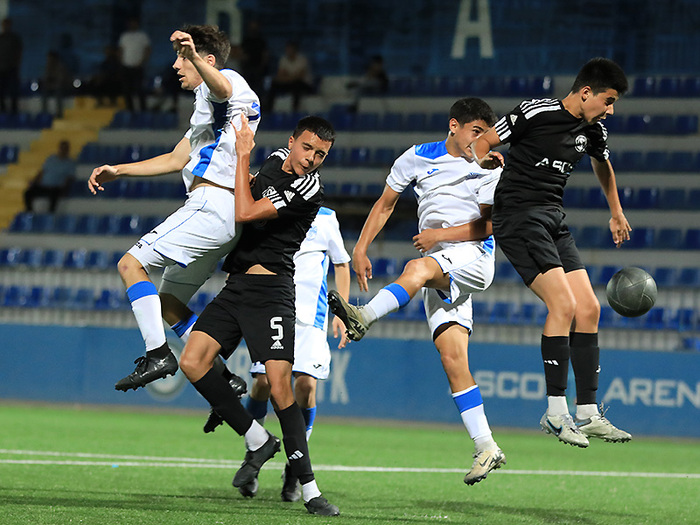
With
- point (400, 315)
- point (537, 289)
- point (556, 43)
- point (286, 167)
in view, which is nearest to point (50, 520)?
point (286, 167)

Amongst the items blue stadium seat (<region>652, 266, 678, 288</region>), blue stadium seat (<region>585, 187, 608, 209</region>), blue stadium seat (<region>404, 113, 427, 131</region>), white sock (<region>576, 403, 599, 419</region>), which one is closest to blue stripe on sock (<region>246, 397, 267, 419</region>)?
white sock (<region>576, 403, 599, 419</region>)

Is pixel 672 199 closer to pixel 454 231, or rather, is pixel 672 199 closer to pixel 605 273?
pixel 605 273

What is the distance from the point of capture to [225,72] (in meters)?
6.42

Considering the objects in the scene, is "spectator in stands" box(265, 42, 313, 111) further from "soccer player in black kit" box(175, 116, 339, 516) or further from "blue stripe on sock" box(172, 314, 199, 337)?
"soccer player in black kit" box(175, 116, 339, 516)

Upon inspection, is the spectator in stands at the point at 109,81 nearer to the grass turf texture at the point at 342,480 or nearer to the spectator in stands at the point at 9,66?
the spectator in stands at the point at 9,66

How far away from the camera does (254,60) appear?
20.3 meters

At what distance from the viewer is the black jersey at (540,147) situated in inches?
247

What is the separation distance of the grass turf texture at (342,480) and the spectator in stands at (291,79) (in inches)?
336

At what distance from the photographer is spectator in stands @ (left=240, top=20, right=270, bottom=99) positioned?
66.5 ft

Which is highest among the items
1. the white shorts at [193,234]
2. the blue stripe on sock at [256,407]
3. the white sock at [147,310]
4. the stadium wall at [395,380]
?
the white shorts at [193,234]

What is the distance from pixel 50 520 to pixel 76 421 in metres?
7.67

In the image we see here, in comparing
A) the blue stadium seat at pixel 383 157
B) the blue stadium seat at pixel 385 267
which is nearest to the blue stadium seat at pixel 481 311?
the blue stadium seat at pixel 385 267

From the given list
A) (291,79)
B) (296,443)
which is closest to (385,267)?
(291,79)

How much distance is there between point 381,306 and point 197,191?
4.35 feet
